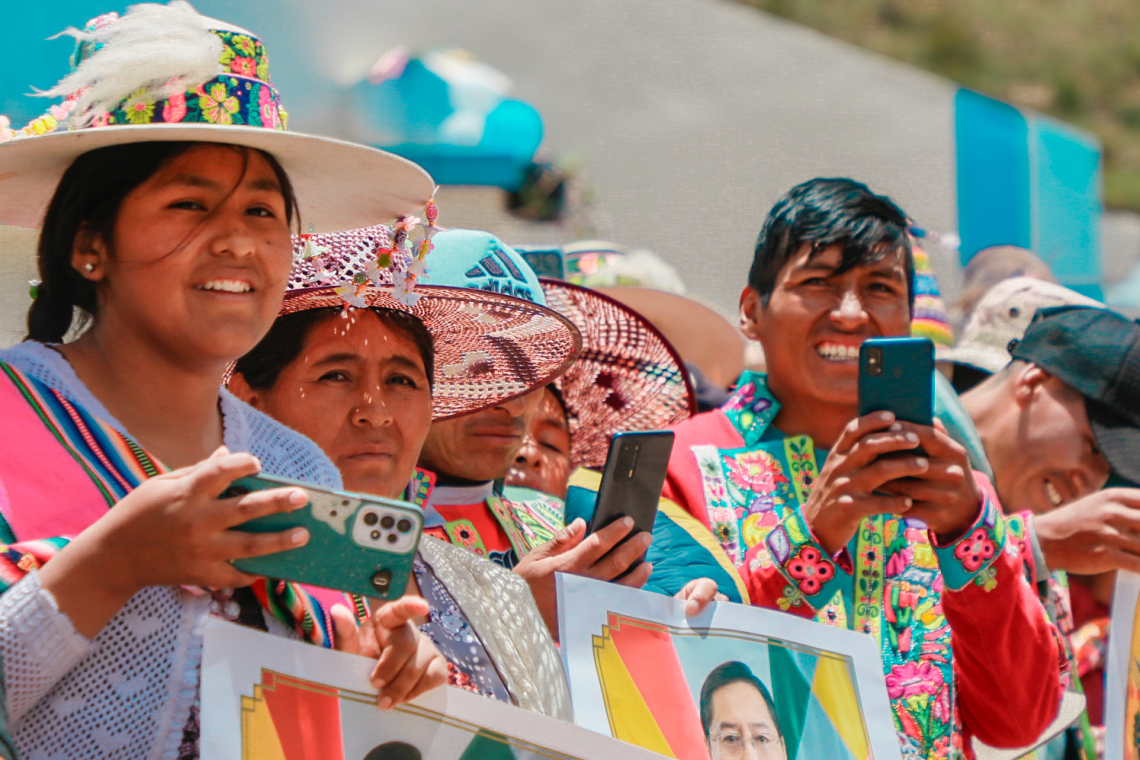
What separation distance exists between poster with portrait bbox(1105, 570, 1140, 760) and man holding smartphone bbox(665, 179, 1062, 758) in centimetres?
11

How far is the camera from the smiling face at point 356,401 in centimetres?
205

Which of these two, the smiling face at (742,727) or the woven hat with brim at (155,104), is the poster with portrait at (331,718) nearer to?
the smiling face at (742,727)

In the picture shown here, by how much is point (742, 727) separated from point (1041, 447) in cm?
162

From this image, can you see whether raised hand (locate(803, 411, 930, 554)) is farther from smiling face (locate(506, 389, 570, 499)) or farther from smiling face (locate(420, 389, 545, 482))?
smiling face (locate(506, 389, 570, 499))

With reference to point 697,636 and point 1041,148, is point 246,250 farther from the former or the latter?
point 1041,148

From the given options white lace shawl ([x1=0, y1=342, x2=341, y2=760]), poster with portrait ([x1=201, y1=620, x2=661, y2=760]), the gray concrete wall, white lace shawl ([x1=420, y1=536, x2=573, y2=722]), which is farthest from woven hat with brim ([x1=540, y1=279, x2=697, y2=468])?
the gray concrete wall

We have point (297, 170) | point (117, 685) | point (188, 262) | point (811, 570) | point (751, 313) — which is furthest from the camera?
point (751, 313)

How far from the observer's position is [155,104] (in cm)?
155

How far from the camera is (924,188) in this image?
9.91 meters

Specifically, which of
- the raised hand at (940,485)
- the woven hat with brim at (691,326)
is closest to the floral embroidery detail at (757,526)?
the raised hand at (940,485)

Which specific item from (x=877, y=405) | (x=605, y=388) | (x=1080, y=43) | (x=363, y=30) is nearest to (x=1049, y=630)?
(x=877, y=405)

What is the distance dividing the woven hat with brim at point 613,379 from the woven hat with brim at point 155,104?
131cm

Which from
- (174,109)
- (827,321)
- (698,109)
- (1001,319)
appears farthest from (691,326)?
(698,109)

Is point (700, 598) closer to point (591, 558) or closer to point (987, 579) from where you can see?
point (591, 558)
